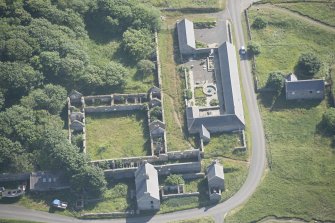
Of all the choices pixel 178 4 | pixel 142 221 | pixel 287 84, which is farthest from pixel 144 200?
pixel 178 4

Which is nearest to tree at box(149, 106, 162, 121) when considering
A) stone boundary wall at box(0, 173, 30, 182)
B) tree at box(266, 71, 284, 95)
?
tree at box(266, 71, 284, 95)

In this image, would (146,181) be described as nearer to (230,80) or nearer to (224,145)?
(224,145)

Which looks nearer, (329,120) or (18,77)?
(329,120)

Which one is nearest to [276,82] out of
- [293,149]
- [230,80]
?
[230,80]

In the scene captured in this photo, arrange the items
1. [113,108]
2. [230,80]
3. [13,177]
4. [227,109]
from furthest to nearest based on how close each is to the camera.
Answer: [230,80]
[113,108]
[227,109]
[13,177]

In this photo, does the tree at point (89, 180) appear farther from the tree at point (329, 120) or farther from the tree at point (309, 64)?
the tree at point (309, 64)

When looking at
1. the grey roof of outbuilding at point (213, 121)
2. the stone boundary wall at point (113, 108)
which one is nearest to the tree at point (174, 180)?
the grey roof of outbuilding at point (213, 121)

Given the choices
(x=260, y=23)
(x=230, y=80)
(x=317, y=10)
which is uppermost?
(x=317, y=10)
